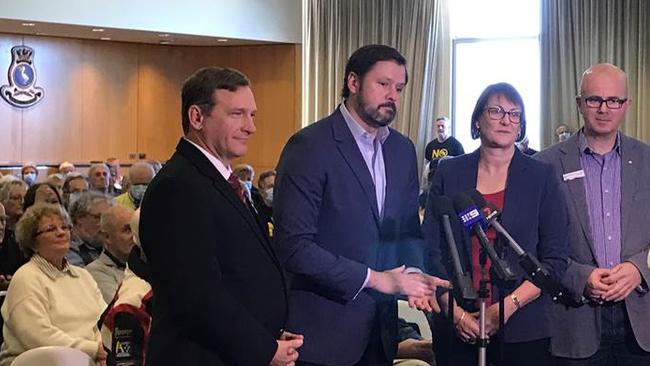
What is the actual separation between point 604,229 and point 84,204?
3987 millimetres

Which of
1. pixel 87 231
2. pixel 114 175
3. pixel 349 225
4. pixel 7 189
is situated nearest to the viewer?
pixel 349 225

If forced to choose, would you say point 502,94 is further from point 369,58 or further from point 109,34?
point 109,34

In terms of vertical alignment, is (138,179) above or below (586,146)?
below

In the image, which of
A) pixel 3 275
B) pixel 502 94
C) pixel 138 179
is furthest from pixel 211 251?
pixel 138 179

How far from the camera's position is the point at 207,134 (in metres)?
2.47

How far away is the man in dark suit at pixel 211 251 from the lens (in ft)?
7.53

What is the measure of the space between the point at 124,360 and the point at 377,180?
105 cm

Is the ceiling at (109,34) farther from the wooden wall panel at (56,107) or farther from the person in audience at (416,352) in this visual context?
the person in audience at (416,352)

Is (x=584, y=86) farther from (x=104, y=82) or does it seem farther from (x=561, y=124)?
(x=104, y=82)

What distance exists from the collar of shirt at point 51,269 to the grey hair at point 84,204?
163cm

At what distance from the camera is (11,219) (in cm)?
769

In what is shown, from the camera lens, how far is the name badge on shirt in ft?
10.8

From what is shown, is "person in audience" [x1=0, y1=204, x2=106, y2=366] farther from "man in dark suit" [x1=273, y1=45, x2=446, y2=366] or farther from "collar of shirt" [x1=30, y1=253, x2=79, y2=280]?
"man in dark suit" [x1=273, y1=45, x2=446, y2=366]

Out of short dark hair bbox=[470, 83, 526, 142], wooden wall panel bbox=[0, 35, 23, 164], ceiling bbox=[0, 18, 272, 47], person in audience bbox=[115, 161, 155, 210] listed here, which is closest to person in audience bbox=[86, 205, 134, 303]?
short dark hair bbox=[470, 83, 526, 142]
